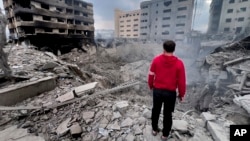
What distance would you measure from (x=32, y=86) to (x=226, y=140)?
13.0ft

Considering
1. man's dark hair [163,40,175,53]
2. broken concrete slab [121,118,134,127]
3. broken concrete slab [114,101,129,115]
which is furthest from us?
broken concrete slab [114,101,129,115]

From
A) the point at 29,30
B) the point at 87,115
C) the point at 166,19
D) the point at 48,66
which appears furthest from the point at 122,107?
the point at 166,19

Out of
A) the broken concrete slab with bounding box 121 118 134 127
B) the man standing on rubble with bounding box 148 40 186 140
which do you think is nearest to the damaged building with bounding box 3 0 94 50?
the broken concrete slab with bounding box 121 118 134 127

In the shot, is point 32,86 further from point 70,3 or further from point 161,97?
point 70,3

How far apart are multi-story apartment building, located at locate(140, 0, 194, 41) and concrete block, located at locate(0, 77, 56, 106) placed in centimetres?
2779

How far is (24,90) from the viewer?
290cm

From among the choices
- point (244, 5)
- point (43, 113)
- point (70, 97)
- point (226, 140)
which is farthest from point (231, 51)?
point (244, 5)

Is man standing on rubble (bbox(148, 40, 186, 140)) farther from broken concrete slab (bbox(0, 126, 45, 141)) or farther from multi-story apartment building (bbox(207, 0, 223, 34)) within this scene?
multi-story apartment building (bbox(207, 0, 223, 34))

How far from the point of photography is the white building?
2353 cm

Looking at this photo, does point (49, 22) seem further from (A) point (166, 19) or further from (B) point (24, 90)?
(A) point (166, 19)

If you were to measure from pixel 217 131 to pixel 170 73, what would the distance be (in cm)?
135

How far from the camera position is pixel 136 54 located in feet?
51.2

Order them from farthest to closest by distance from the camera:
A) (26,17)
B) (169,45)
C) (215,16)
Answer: (215,16) < (26,17) < (169,45)

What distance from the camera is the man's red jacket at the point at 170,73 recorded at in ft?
5.65
